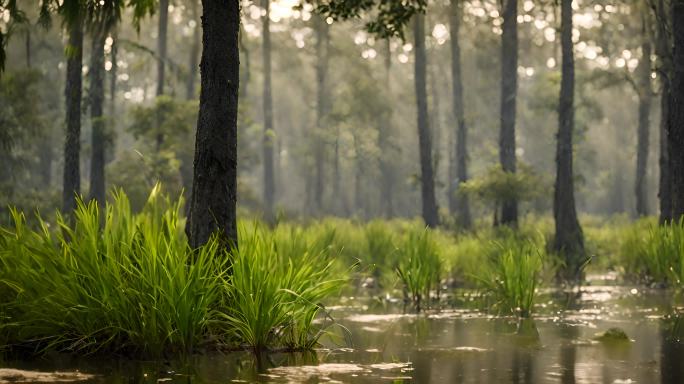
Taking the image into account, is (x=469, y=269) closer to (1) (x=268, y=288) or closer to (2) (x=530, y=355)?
(2) (x=530, y=355)

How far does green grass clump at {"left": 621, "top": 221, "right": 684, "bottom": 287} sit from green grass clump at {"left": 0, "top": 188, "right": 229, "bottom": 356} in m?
8.04

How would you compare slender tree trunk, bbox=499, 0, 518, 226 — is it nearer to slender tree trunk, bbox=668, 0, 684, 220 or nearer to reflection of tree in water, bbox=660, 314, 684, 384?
slender tree trunk, bbox=668, 0, 684, 220

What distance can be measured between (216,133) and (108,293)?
7.60 ft

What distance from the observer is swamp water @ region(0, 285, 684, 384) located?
762 centimetres

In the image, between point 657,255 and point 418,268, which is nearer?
point 418,268

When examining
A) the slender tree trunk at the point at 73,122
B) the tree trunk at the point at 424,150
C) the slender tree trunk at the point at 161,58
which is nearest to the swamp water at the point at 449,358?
the slender tree trunk at the point at 73,122

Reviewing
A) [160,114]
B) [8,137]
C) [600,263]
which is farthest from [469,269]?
[160,114]

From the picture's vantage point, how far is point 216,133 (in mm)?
9688

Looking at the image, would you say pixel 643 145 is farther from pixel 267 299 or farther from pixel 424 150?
pixel 267 299

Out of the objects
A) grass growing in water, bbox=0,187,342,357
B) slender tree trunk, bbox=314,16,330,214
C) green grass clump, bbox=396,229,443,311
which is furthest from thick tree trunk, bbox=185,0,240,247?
slender tree trunk, bbox=314,16,330,214

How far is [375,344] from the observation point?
9953 mm

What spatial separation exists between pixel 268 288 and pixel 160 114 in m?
26.7

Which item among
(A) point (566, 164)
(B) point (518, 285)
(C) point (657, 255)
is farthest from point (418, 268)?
(A) point (566, 164)

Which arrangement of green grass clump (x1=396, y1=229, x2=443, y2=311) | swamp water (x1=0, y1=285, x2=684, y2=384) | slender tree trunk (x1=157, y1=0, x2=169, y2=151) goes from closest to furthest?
swamp water (x1=0, y1=285, x2=684, y2=384), green grass clump (x1=396, y1=229, x2=443, y2=311), slender tree trunk (x1=157, y1=0, x2=169, y2=151)
